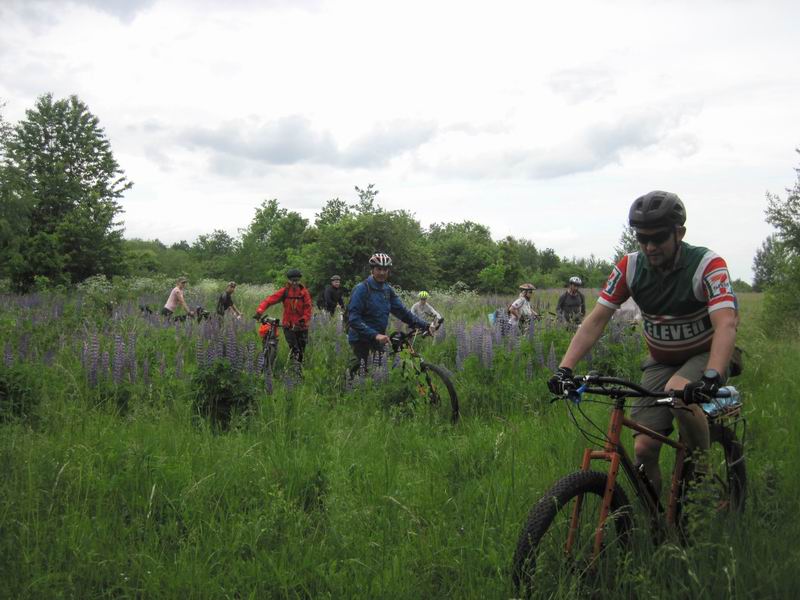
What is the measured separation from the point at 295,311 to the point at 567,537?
824 cm

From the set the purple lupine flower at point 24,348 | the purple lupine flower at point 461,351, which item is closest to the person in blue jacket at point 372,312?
the purple lupine flower at point 461,351

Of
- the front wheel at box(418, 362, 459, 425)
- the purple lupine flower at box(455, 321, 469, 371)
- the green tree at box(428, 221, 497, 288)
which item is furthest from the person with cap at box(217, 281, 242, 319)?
the green tree at box(428, 221, 497, 288)

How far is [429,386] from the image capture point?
7.52 meters

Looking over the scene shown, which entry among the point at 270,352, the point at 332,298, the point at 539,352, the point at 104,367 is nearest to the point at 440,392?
the point at 539,352

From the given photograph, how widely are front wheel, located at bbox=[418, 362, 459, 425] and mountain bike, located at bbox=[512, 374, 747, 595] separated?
12.1 ft

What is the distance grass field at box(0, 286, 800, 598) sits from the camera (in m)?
3.38

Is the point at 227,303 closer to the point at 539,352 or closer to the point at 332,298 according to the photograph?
the point at 332,298

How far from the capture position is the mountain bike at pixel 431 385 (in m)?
7.38

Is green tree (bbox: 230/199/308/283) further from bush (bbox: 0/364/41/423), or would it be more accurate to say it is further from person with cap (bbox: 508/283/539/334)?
bush (bbox: 0/364/41/423)

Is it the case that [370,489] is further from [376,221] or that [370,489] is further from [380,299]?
[376,221]

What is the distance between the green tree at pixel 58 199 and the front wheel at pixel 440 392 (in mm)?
29835

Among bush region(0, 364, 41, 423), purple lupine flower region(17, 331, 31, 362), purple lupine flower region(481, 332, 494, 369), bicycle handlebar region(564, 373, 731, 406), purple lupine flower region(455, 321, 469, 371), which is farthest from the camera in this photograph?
purple lupine flower region(455, 321, 469, 371)

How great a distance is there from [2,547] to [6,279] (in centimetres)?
3748

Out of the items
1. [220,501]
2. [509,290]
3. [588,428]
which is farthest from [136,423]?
[509,290]
